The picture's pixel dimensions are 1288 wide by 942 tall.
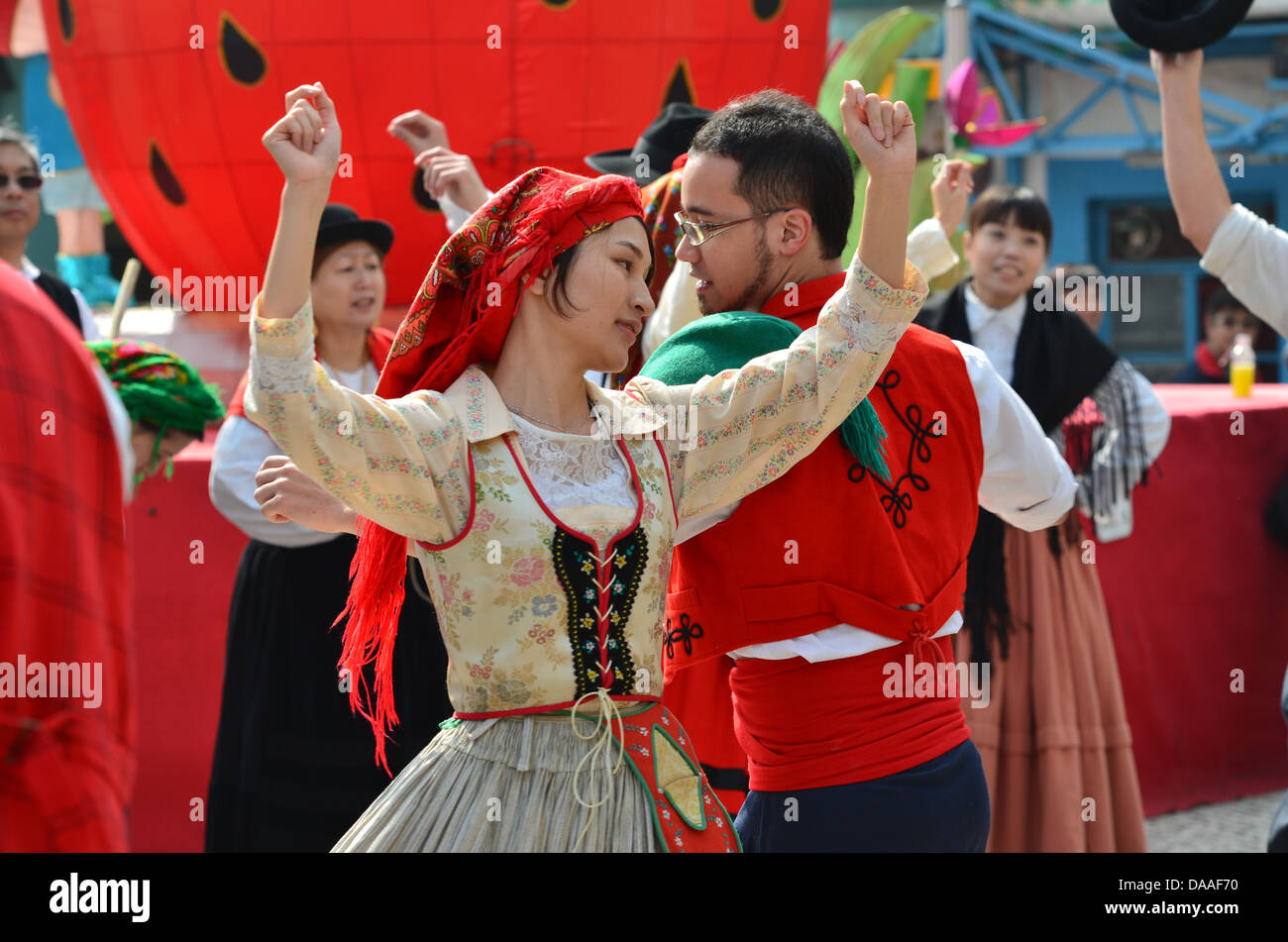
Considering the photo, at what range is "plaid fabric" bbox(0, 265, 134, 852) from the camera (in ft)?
4.18

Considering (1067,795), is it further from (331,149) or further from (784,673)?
(331,149)

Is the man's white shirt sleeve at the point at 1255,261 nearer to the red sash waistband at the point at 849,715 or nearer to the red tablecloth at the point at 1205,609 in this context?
the red sash waistband at the point at 849,715

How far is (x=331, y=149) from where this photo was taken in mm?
1690

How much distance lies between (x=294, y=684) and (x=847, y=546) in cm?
196

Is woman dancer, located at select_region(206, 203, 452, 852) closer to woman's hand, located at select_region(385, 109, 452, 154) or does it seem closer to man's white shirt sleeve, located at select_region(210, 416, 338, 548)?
man's white shirt sleeve, located at select_region(210, 416, 338, 548)

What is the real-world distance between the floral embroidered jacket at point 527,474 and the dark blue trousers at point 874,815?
0.33 metres

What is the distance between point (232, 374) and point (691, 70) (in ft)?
6.91

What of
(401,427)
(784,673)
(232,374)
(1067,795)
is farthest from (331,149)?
(232,374)

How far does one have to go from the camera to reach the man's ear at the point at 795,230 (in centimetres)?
217

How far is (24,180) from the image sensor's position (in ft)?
14.1

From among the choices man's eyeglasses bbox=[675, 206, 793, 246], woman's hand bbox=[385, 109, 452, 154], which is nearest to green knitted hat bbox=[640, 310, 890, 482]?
man's eyeglasses bbox=[675, 206, 793, 246]

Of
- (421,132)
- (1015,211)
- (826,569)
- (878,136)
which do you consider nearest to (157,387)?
(421,132)

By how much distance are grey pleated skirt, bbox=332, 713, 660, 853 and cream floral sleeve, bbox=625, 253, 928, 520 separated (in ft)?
1.25

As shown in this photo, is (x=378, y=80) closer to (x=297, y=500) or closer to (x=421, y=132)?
(x=421, y=132)
